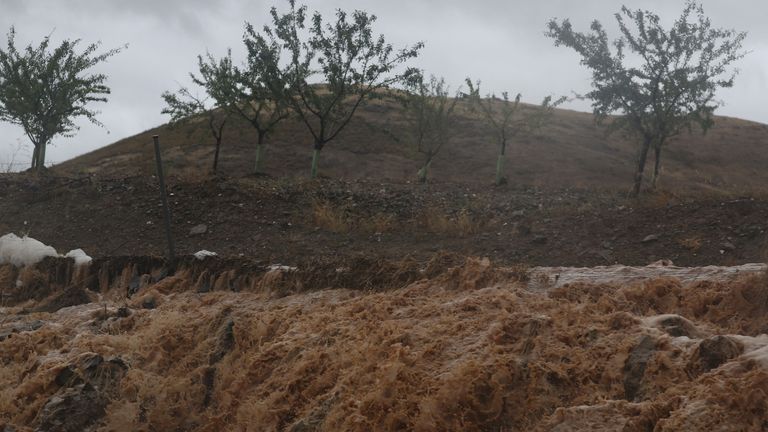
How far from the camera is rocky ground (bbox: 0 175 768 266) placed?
11.8 meters

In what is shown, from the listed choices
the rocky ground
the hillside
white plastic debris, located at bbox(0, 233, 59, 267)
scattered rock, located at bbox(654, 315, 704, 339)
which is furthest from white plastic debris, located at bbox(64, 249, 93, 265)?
the hillside

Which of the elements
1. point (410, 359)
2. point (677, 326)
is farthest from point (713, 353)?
point (410, 359)

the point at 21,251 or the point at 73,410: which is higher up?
the point at 21,251

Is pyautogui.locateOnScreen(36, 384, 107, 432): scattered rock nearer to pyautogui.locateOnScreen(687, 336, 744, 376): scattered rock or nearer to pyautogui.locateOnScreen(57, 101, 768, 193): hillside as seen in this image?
pyautogui.locateOnScreen(687, 336, 744, 376): scattered rock

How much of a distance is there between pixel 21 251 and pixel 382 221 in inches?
271

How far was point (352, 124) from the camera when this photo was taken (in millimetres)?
43812

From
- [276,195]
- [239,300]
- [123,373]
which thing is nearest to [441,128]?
[276,195]

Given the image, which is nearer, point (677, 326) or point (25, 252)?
point (677, 326)

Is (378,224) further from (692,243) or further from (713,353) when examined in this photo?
(713,353)

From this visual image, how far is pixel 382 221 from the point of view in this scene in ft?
48.9

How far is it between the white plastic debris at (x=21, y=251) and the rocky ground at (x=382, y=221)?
3.76 feet

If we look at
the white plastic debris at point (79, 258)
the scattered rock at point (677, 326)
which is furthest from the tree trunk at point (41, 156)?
the scattered rock at point (677, 326)

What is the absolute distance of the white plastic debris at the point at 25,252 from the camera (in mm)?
13398

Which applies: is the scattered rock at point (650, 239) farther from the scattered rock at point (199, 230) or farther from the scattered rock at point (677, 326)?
the scattered rock at point (199, 230)
